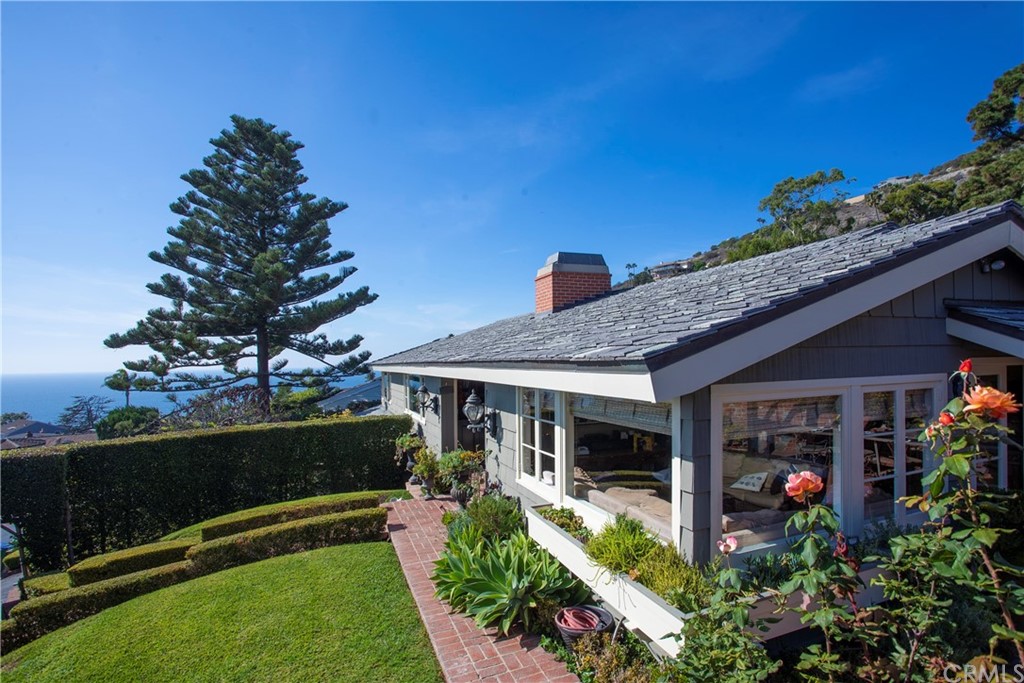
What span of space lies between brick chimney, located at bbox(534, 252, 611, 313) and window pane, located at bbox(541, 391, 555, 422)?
172 inches

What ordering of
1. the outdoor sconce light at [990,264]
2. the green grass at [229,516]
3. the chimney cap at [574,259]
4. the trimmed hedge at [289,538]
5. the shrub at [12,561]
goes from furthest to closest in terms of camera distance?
the chimney cap at [574,259]
the shrub at [12,561]
the green grass at [229,516]
the trimmed hedge at [289,538]
the outdoor sconce light at [990,264]

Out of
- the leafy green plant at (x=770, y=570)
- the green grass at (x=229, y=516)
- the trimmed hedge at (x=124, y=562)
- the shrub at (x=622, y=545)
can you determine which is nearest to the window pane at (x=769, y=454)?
the leafy green plant at (x=770, y=570)

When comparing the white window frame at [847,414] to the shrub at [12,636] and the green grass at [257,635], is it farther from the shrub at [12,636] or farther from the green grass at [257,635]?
the shrub at [12,636]

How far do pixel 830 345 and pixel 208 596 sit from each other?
27.5 ft

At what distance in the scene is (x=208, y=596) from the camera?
6.65 metres

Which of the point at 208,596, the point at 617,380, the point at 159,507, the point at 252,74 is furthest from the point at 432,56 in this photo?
the point at 159,507

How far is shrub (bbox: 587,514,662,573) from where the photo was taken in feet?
14.0

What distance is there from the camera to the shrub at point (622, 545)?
168 inches

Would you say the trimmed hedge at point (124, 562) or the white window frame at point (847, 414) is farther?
the trimmed hedge at point (124, 562)

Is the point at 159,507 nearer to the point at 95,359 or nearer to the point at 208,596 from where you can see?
the point at 208,596

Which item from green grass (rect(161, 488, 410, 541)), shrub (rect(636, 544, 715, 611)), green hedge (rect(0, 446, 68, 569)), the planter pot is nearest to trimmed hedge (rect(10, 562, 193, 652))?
green grass (rect(161, 488, 410, 541))

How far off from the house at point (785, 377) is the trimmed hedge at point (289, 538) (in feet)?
12.5

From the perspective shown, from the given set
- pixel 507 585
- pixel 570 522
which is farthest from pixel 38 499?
pixel 570 522

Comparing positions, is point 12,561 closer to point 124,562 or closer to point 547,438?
point 124,562
